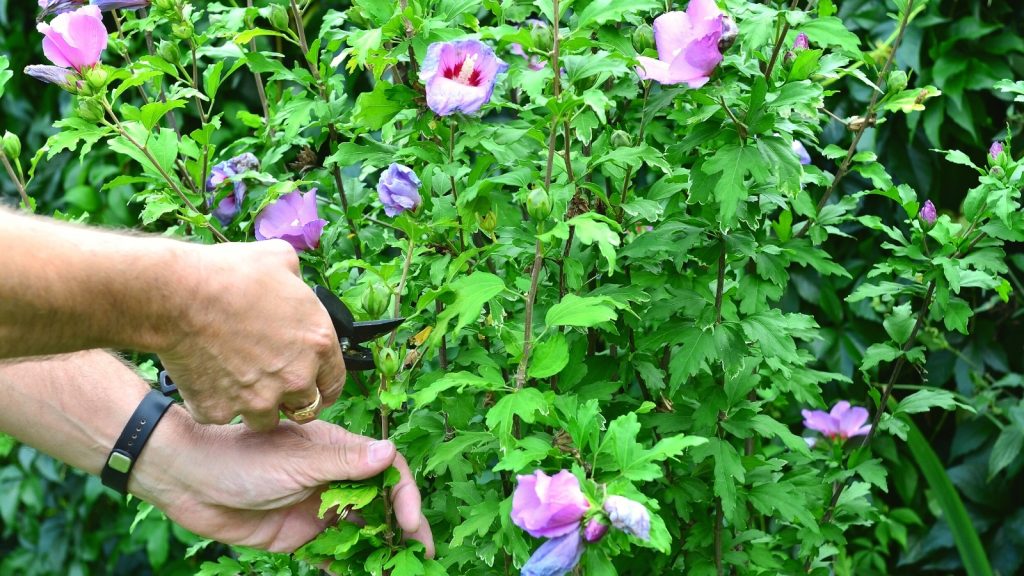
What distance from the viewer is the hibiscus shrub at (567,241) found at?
1.25m

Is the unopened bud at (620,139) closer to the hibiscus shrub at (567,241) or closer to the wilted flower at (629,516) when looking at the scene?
the hibiscus shrub at (567,241)

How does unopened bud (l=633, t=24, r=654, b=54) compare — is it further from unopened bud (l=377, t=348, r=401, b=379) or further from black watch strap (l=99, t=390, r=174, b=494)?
black watch strap (l=99, t=390, r=174, b=494)

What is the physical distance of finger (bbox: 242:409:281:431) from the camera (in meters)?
1.32

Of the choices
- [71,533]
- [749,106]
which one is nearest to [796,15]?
[749,106]

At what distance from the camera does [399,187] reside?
1465 mm

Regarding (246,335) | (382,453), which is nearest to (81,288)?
(246,335)

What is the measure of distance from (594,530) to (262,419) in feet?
1.54

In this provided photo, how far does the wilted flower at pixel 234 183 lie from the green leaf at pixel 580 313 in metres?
0.64

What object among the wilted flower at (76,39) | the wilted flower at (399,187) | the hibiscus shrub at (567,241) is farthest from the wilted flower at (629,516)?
the wilted flower at (76,39)

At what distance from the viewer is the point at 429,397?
3.92 feet

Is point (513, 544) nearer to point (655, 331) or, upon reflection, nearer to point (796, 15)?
point (655, 331)

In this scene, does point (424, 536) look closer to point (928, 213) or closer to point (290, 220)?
point (290, 220)

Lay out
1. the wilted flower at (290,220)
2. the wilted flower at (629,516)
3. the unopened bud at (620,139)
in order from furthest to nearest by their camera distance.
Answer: the wilted flower at (290,220)
the unopened bud at (620,139)
the wilted flower at (629,516)

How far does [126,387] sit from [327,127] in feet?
1.63
